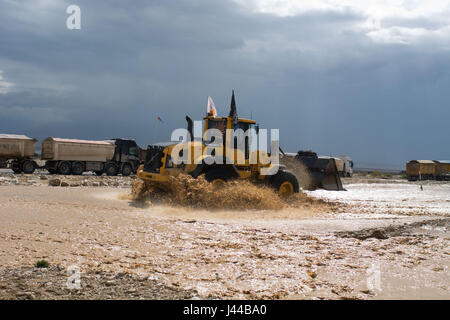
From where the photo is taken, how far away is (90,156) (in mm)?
32094

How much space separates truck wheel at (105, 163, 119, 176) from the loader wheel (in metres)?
20.7

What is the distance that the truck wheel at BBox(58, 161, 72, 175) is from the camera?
3098 cm

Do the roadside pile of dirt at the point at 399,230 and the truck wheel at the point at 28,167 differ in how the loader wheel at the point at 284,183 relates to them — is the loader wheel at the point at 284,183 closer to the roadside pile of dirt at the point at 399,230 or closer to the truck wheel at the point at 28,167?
the roadside pile of dirt at the point at 399,230

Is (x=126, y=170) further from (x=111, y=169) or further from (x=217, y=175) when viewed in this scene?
(x=217, y=175)

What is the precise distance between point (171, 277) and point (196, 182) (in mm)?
7542

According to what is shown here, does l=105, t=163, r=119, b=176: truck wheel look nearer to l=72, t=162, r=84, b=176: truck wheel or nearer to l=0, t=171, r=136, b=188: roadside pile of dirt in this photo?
l=72, t=162, r=84, b=176: truck wheel

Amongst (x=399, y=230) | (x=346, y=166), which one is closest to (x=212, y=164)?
(x=399, y=230)

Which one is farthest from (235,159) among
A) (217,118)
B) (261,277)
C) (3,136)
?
(3,136)

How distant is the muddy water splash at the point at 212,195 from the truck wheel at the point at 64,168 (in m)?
19.1

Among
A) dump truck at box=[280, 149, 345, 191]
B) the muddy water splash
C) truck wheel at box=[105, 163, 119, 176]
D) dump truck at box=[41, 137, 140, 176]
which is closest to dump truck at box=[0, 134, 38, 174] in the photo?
dump truck at box=[41, 137, 140, 176]

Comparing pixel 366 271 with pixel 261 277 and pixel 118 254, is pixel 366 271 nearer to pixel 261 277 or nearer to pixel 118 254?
pixel 261 277

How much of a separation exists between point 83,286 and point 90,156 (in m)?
28.7

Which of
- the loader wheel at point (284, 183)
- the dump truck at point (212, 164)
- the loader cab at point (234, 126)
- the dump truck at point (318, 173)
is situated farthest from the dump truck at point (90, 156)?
the loader wheel at point (284, 183)

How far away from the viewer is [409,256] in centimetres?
687
